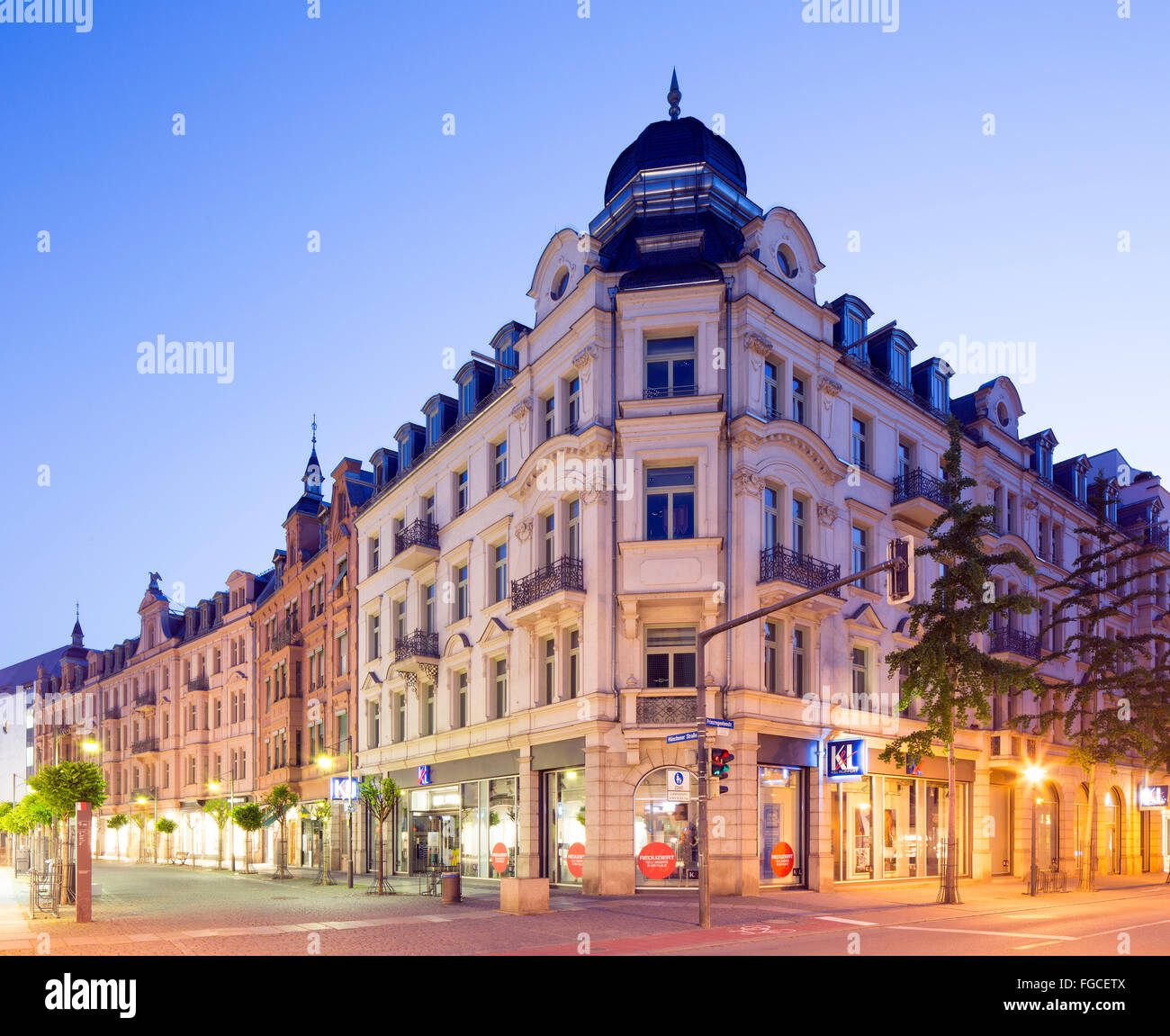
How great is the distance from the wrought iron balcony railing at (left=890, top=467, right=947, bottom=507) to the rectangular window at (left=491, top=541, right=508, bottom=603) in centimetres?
1236

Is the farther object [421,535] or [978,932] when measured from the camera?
[421,535]

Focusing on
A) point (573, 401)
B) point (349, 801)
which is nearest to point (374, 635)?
point (349, 801)

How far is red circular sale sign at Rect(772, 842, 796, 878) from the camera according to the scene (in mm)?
27969

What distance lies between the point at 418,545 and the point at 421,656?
154 inches

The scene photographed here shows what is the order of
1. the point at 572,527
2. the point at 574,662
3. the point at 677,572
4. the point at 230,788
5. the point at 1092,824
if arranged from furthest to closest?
the point at 230,788 < the point at 1092,824 < the point at 572,527 < the point at 574,662 < the point at 677,572

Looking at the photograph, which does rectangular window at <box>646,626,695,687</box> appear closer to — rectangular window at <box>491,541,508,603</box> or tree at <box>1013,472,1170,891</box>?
rectangular window at <box>491,541,508,603</box>

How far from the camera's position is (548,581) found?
2970cm

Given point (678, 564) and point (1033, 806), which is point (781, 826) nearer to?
point (678, 564)

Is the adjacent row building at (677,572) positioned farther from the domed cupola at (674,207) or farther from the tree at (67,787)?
the tree at (67,787)

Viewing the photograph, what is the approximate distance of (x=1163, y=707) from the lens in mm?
37875

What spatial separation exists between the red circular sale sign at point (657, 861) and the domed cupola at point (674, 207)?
1466cm

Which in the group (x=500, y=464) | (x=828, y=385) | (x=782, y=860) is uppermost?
(x=828, y=385)

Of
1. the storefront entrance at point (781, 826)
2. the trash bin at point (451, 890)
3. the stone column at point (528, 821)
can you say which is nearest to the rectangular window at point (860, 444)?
the storefront entrance at point (781, 826)
